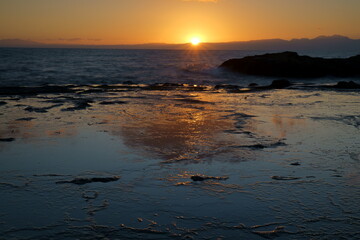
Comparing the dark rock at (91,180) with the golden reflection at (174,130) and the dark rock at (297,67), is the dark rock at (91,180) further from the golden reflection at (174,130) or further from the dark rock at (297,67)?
the dark rock at (297,67)

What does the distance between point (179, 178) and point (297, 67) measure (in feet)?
111

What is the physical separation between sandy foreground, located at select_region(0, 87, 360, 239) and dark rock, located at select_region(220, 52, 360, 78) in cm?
2683

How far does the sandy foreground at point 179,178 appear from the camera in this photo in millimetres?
3973

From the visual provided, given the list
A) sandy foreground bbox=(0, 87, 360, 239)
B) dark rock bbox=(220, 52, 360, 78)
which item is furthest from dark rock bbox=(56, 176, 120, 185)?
dark rock bbox=(220, 52, 360, 78)

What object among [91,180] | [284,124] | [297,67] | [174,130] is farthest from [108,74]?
[91,180]

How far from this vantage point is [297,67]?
1435 inches

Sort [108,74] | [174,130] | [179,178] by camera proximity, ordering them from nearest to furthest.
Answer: [179,178] → [174,130] → [108,74]

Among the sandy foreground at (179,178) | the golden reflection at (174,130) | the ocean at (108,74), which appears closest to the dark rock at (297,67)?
the ocean at (108,74)

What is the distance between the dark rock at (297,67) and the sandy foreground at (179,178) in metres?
26.8

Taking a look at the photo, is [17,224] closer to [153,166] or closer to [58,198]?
[58,198]

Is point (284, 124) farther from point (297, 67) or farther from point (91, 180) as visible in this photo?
point (297, 67)

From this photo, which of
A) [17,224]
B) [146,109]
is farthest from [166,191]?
[146,109]

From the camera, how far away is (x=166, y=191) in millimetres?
4977

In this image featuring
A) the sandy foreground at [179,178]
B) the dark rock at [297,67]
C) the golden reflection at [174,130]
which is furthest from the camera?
the dark rock at [297,67]
